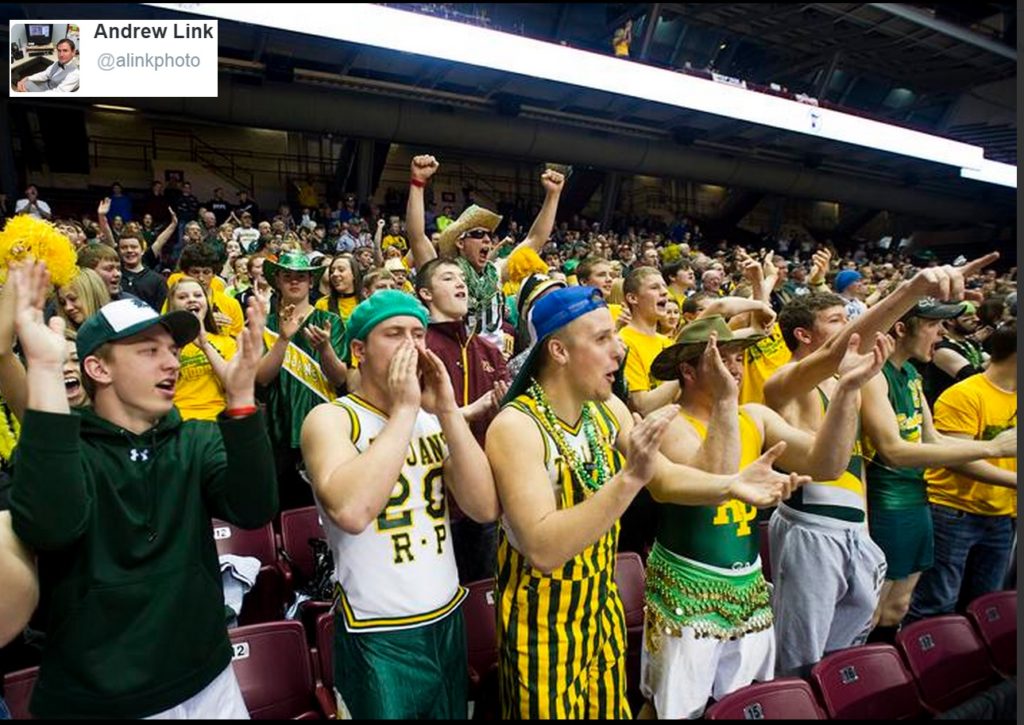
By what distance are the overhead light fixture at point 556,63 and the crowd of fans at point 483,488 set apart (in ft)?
23.7

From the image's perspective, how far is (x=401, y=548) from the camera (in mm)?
1953

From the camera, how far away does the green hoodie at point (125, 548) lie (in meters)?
1.41

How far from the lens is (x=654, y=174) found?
19.4 meters

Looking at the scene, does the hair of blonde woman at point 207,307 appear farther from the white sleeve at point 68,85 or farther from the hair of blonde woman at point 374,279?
the white sleeve at point 68,85

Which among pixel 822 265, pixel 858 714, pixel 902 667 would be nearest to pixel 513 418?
pixel 858 714

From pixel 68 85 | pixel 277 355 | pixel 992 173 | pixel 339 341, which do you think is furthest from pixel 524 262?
pixel 992 173

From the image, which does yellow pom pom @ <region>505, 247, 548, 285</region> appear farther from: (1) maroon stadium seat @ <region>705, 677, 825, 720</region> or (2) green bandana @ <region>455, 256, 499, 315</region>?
(1) maroon stadium seat @ <region>705, 677, 825, 720</region>

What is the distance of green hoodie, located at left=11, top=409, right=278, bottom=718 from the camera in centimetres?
141

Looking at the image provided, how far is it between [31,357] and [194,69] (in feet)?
18.0

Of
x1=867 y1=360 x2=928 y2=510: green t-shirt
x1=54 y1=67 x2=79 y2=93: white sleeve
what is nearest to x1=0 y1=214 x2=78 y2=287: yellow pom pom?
x1=54 y1=67 x2=79 y2=93: white sleeve

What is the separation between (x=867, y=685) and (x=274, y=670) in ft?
7.72

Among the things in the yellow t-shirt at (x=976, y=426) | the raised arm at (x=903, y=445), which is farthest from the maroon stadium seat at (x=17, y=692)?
the yellow t-shirt at (x=976, y=426)

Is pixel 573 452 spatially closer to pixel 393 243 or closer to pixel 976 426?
pixel 976 426

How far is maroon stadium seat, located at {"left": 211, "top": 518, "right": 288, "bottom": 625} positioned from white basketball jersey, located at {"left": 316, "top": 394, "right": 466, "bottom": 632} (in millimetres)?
1409
